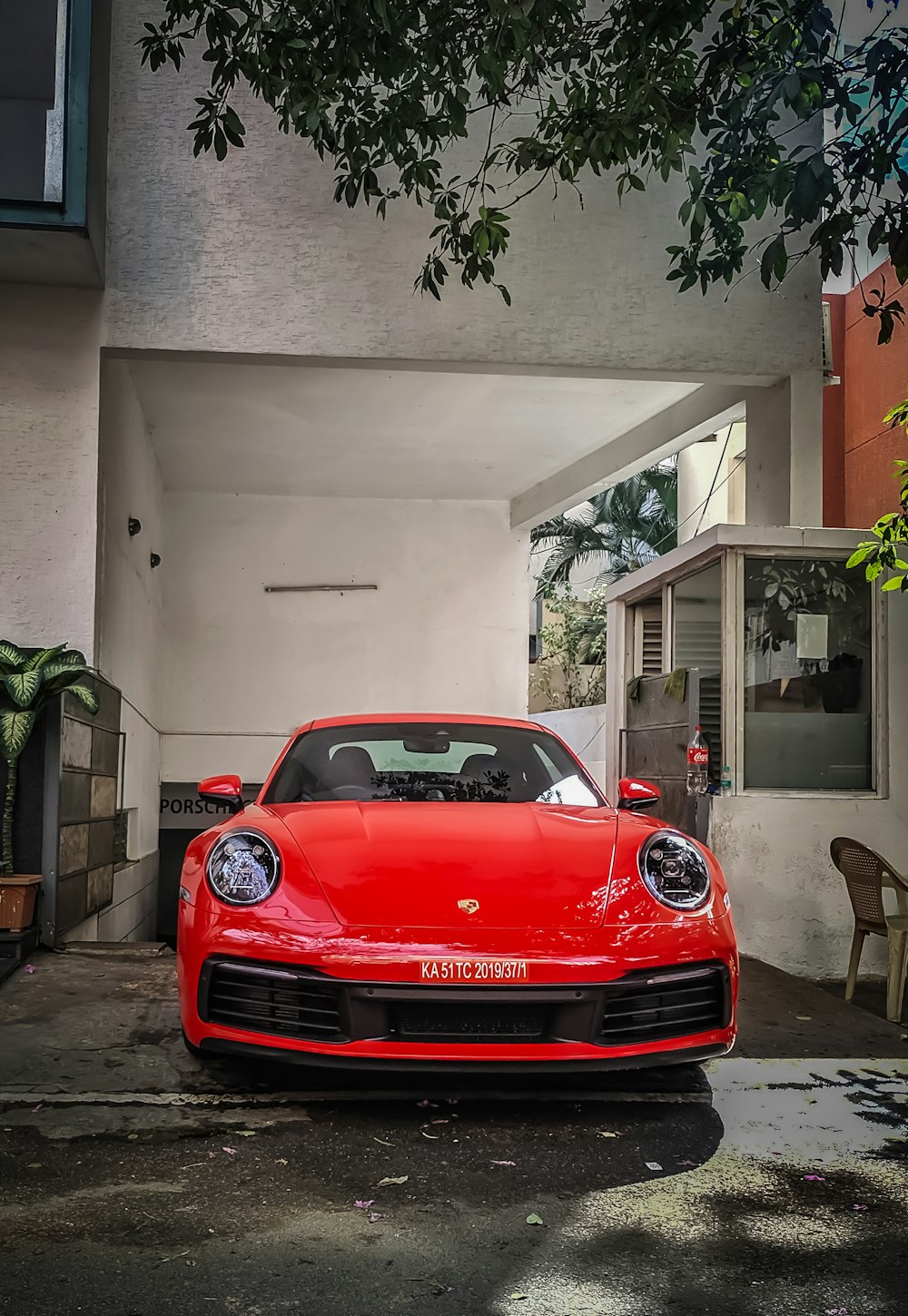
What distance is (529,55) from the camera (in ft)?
16.2

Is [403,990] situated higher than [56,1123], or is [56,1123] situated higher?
[403,990]

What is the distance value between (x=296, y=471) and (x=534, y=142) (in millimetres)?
7151

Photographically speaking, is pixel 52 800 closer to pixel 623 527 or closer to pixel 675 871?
pixel 675 871

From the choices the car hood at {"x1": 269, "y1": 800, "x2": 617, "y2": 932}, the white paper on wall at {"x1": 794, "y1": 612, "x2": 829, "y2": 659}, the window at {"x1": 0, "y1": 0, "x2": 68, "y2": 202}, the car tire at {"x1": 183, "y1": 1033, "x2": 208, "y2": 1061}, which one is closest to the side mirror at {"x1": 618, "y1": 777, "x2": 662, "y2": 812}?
the car hood at {"x1": 269, "y1": 800, "x2": 617, "y2": 932}

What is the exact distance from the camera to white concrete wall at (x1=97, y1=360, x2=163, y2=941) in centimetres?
818

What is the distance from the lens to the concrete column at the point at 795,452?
25.5 feet

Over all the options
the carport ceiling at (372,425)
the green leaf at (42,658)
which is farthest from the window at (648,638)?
the green leaf at (42,658)

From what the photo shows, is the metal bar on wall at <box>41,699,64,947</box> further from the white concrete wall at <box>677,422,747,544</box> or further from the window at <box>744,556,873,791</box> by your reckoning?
the white concrete wall at <box>677,422,747,544</box>

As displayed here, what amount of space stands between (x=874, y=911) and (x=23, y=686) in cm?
439

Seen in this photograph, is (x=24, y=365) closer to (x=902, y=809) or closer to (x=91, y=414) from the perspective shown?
(x=91, y=414)

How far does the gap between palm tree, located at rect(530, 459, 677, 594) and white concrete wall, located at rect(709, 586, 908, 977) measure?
18.1 metres

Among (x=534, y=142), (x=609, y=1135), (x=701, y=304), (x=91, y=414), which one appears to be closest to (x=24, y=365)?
(x=91, y=414)

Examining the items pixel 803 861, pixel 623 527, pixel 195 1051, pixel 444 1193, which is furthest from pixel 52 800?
pixel 623 527

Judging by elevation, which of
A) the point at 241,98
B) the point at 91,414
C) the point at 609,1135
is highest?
the point at 241,98
